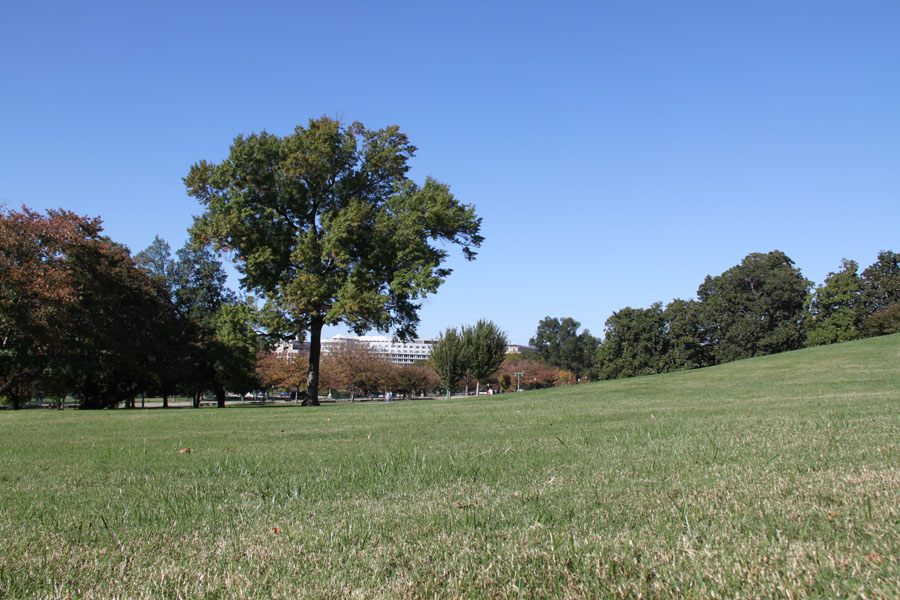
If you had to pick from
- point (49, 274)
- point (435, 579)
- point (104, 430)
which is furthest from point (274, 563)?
point (49, 274)

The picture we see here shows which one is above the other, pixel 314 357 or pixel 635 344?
pixel 635 344

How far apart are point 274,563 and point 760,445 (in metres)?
4.66

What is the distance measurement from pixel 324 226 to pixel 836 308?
2370 inches

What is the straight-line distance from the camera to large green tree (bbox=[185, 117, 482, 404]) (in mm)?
25203

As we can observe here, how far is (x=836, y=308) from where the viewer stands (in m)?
63.4

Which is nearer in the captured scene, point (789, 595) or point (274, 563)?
point (789, 595)

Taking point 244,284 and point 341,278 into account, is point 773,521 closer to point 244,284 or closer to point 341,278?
point 341,278

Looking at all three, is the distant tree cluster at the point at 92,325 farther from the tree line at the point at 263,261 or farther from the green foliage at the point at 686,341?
the green foliage at the point at 686,341

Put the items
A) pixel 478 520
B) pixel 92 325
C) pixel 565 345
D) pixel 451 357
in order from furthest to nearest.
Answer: pixel 565 345
pixel 451 357
pixel 92 325
pixel 478 520

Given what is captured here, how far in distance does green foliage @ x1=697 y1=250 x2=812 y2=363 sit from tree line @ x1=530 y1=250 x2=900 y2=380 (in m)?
0.10

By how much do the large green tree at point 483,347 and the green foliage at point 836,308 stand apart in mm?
37814

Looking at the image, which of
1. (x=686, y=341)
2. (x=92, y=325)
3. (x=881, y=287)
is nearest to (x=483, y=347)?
(x=92, y=325)

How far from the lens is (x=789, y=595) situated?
2.18 metres

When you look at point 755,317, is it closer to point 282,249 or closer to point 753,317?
point 753,317
